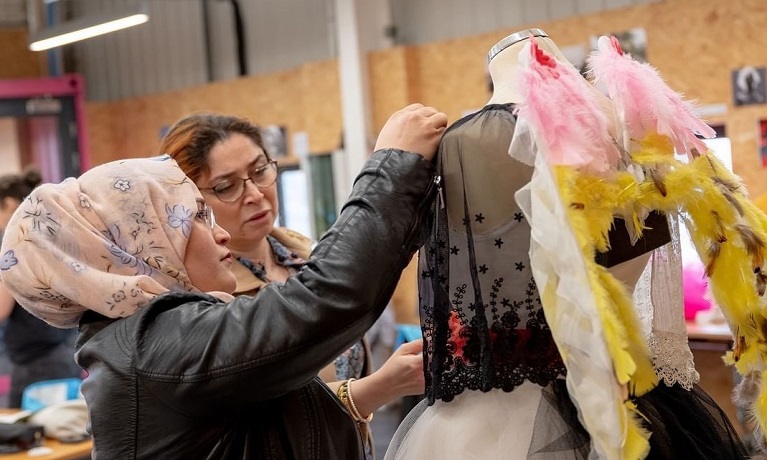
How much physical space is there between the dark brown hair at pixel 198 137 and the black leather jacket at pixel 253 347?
0.72 meters

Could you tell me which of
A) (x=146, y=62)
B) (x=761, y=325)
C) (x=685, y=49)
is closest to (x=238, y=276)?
(x=761, y=325)

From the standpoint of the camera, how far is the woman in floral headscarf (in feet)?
3.92

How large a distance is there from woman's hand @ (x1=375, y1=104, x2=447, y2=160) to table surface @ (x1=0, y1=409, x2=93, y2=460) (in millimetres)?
2102

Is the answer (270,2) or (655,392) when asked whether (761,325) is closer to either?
(655,392)

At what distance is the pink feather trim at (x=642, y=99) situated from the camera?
146 cm

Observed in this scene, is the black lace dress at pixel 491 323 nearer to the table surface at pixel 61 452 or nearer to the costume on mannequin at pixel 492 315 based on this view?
the costume on mannequin at pixel 492 315

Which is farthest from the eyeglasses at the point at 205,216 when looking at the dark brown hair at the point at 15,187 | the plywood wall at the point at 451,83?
the plywood wall at the point at 451,83

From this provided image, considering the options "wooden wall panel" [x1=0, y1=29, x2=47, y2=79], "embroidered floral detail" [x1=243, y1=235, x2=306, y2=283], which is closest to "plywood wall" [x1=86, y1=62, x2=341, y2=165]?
"wooden wall panel" [x1=0, y1=29, x2=47, y2=79]

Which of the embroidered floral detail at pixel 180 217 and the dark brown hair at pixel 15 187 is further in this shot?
the dark brown hair at pixel 15 187

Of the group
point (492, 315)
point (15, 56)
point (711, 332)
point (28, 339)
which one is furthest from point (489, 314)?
point (15, 56)

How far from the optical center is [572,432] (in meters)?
1.36

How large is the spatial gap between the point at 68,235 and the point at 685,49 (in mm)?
5014

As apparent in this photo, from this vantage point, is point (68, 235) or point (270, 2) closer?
point (68, 235)

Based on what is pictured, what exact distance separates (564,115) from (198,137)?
0.98 metres
